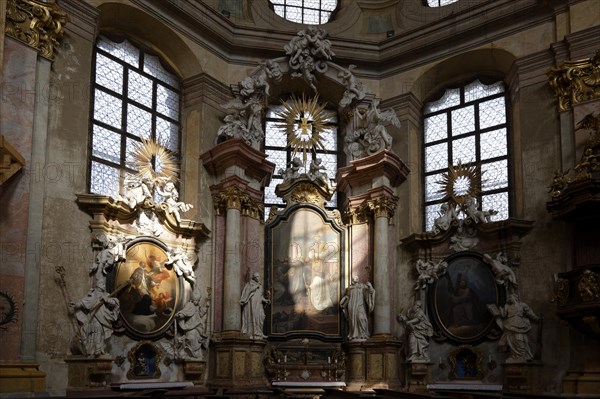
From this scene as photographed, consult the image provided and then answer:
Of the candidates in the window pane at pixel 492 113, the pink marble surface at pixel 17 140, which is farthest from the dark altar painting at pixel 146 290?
the window pane at pixel 492 113

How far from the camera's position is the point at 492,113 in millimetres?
15188

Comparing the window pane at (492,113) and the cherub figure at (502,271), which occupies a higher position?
the window pane at (492,113)

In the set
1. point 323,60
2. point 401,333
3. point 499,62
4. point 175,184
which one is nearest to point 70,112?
point 175,184

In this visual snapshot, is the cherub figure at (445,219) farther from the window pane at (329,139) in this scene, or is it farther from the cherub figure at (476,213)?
the window pane at (329,139)

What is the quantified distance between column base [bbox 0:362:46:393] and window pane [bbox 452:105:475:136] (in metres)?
9.69

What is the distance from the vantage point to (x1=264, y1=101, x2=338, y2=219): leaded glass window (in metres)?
15.8

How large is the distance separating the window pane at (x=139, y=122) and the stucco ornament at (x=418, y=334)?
625 centimetres

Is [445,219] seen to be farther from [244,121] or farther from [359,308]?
[244,121]

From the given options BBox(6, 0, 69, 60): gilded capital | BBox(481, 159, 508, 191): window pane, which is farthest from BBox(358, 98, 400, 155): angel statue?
BBox(6, 0, 69, 60): gilded capital

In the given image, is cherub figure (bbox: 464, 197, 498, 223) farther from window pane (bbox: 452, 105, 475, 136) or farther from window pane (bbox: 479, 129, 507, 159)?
window pane (bbox: 452, 105, 475, 136)

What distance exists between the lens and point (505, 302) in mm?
13383

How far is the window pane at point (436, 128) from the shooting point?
1584cm

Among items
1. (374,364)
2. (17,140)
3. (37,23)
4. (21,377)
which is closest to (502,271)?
(374,364)

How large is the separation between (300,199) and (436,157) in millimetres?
3172
